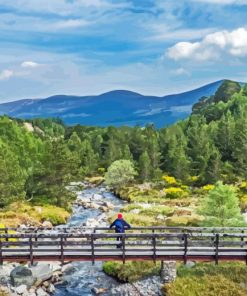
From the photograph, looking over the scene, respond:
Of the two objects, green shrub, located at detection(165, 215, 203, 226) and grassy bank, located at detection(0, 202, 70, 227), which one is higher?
grassy bank, located at detection(0, 202, 70, 227)

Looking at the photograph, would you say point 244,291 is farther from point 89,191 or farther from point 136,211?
point 89,191

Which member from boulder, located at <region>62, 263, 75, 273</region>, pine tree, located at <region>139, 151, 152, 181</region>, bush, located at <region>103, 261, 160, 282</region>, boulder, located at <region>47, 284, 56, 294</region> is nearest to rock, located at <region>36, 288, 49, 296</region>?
boulder, located at <region>47, 284, 56, 294</region>

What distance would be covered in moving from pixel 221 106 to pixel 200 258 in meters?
163

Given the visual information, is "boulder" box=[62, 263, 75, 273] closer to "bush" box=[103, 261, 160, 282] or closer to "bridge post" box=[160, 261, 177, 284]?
"bush" box=[103, 261, 160, 282]

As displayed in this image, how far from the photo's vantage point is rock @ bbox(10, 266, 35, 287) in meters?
31.7

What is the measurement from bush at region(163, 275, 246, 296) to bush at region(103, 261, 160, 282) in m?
2.57

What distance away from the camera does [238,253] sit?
1166 inches

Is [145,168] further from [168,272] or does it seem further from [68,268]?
[168,272]

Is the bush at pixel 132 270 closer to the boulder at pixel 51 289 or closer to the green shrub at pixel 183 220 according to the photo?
the boulder at pixel 51 289

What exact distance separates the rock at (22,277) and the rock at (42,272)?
60cm

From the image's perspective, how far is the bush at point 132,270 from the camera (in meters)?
32.7

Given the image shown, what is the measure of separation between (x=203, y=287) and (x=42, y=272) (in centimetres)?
1143

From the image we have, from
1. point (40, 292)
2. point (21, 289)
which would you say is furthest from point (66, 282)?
point (21, 289)

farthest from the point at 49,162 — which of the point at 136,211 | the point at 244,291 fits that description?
the point at 244,291
